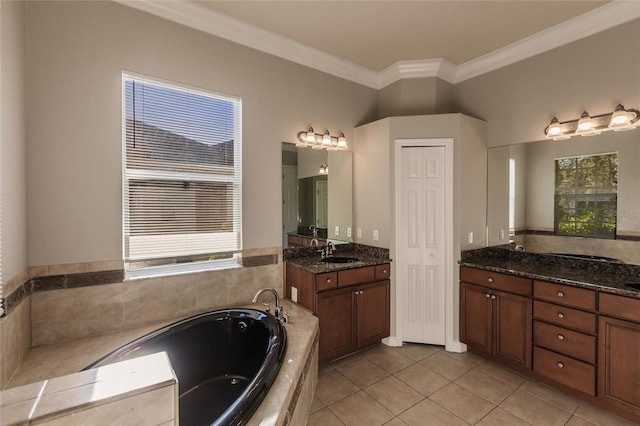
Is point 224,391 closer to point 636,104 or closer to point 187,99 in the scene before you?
point 187,99

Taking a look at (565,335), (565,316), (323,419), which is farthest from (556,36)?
(323,419)

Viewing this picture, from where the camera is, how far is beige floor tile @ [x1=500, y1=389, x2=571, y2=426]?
80.6 inches

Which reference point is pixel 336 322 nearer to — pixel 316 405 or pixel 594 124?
pixel 316 405

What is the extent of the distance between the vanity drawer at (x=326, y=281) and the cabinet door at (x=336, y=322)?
0.05 m

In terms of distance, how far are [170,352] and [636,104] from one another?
12.9 ft

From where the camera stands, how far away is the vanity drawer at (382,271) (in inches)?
119

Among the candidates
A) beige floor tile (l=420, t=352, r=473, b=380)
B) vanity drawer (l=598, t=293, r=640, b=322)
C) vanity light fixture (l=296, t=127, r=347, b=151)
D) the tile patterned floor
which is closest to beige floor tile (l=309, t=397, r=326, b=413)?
the tile patterned floor

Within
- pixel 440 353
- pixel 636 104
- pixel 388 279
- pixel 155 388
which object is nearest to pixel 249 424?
pixel 155 388

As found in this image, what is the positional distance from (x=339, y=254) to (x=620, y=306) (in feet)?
7.58

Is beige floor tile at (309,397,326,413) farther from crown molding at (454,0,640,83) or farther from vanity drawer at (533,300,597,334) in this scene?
crown molding at (454,0,640,83)

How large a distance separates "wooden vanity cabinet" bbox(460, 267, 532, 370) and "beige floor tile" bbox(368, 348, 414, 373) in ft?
2.16

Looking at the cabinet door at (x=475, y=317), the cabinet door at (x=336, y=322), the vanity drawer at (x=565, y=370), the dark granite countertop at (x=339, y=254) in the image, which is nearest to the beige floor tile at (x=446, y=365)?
the cabinet door at (x=475, y=317)

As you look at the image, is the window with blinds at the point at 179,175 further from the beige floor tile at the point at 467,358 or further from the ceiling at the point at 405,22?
the beige floor tile at the point at 467,358

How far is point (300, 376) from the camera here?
1761 mm
